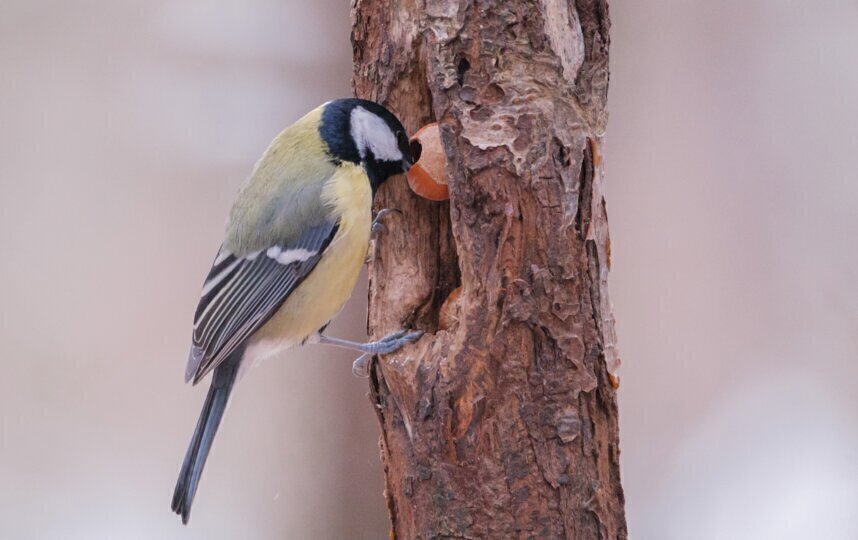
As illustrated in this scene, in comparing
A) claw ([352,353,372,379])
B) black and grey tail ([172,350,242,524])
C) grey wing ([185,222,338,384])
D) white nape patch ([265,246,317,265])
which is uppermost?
white nape patch ([265,246,317,265])

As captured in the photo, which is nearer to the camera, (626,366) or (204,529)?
(204,529)

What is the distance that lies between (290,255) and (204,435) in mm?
274

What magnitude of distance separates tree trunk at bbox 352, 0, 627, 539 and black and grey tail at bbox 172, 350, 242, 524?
0.82ft

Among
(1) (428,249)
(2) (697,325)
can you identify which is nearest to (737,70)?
(2) (697,325)

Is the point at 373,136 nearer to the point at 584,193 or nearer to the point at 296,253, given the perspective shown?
the point at 296,253

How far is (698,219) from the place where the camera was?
1521 mm

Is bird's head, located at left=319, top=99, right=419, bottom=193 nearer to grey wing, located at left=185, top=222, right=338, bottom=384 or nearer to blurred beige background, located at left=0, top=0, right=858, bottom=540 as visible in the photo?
grey wing, located at left=185, top=222, right=338, bottom=384

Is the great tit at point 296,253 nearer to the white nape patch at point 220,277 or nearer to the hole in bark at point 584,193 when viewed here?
the white nape patch at point 220,277

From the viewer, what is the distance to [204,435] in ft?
3.21

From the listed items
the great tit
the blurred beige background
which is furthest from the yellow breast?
the blurred beige background

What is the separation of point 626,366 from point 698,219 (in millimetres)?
345

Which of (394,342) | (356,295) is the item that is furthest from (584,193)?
(356,295)

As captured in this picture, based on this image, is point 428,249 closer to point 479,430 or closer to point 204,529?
point 479,430

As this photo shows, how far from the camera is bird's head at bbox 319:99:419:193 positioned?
1022mm
